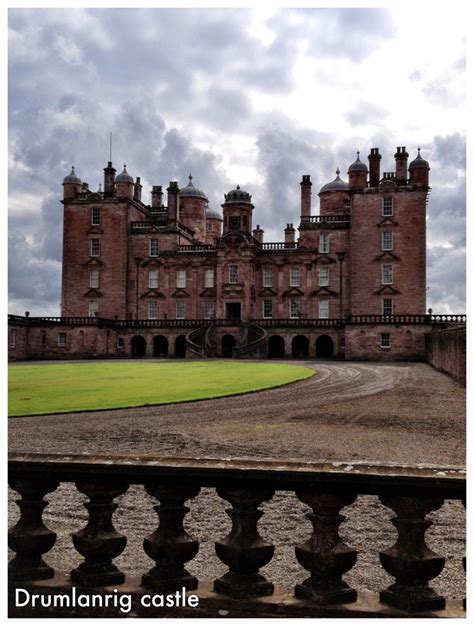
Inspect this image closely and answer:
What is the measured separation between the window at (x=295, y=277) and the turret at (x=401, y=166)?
Answer: 12587 mm

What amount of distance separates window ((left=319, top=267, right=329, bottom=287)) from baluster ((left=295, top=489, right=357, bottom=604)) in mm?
62181

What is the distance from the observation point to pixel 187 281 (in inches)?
2707

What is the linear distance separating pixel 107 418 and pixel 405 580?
16067 mm

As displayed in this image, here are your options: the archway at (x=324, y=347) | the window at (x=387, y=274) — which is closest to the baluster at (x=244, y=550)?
the archway at (x=324, y=347)

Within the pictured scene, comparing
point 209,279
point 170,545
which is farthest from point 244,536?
point 209,279

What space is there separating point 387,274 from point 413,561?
60174mm

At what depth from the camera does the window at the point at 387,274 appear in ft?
204

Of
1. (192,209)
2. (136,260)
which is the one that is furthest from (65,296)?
(192,209)

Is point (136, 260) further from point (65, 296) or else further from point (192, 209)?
point (192, 209)

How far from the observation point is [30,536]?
4219 millimetres

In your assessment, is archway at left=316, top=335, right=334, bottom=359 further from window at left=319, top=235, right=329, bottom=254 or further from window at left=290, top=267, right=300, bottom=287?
window at left=319, top=235, right=329, bottom=254

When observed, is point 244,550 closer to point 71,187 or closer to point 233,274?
point 233,274

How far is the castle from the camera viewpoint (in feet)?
199

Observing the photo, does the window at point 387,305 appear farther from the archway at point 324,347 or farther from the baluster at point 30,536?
the baluster at point 30,536
